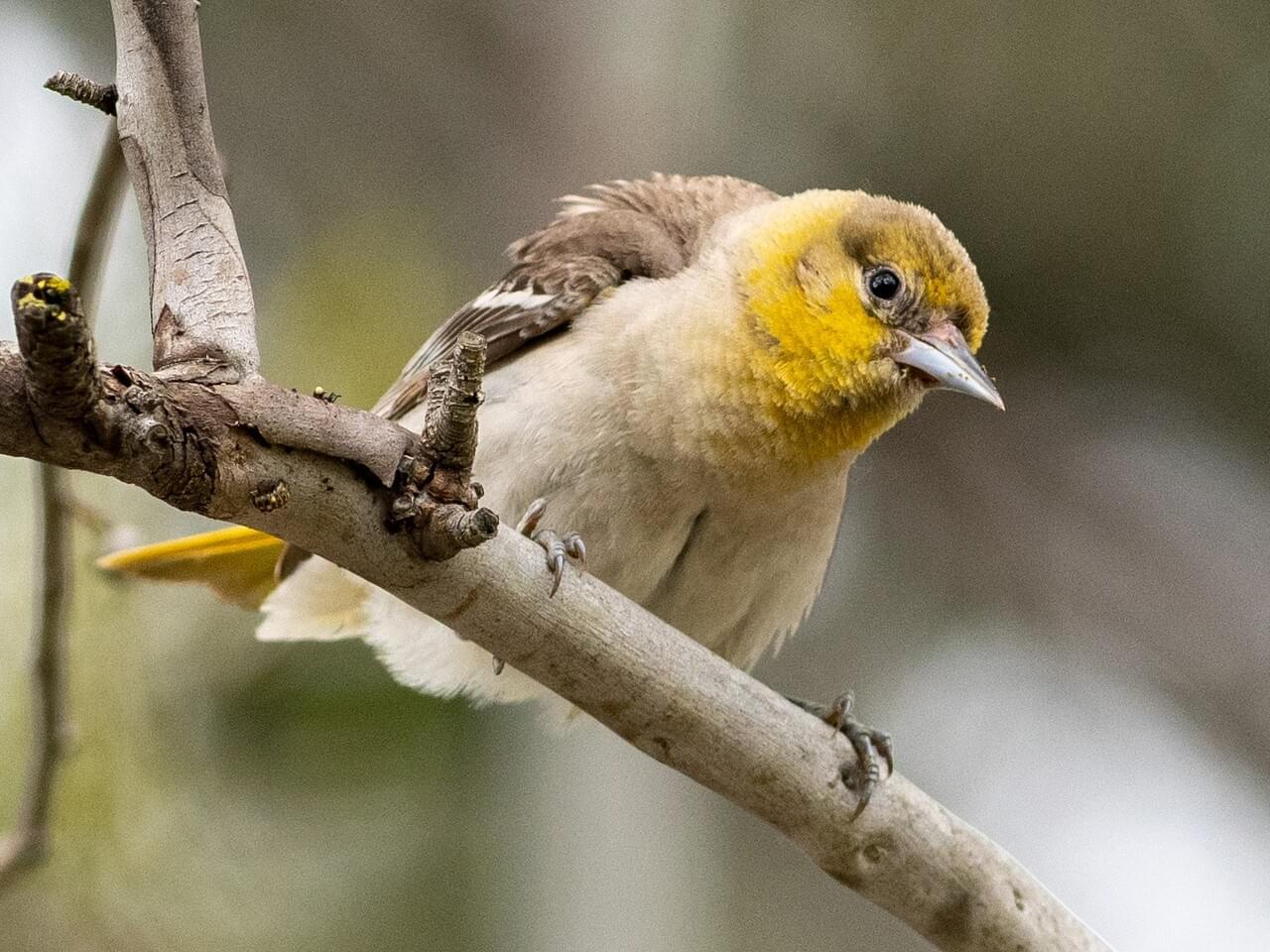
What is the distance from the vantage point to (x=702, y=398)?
3.20 metres

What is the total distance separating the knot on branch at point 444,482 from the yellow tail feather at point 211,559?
1.62m

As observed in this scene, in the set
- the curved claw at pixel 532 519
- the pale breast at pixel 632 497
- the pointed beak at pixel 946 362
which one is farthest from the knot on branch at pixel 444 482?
the pointed beak at pixel 946 362

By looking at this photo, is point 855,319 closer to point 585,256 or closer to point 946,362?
point 946,362

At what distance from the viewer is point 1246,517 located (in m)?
5.24

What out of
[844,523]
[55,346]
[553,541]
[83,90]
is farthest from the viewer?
[844,523]

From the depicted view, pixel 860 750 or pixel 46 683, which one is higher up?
pixel 860 750

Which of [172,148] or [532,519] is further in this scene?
[532,519]

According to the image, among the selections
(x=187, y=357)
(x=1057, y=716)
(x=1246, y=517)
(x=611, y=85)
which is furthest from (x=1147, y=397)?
(x=187, y=357)

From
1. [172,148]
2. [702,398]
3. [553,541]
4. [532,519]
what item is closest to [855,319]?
[702,398]

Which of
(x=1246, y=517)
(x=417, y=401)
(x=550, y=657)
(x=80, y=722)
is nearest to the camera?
(x=550, y=657)

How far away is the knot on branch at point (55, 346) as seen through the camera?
5.10 ft

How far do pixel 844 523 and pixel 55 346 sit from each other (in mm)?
4507

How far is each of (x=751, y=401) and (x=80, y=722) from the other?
2.78m

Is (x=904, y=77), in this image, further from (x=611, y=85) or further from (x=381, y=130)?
(x=381, y=130)
